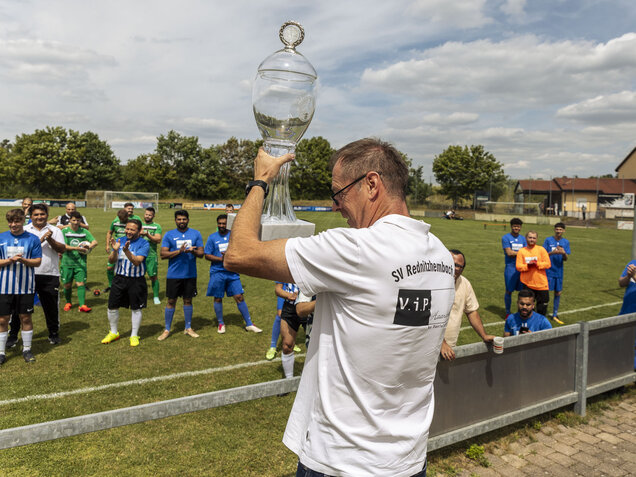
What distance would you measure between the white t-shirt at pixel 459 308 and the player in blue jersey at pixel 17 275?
5931 mm

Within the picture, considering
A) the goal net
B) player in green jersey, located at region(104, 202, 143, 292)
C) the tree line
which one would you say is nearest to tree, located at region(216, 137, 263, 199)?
the tree line

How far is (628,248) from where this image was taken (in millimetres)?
26000

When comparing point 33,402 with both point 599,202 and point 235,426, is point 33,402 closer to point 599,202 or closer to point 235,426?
point 235,426

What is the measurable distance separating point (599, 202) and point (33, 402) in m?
67.1

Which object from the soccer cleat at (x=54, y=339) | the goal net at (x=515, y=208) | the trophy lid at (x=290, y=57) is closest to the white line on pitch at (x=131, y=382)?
the soccer cleat at (x=54, y=339)

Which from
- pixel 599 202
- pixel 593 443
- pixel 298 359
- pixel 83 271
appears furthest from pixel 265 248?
pixel 599 202

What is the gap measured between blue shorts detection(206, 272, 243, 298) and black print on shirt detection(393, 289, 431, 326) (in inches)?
271

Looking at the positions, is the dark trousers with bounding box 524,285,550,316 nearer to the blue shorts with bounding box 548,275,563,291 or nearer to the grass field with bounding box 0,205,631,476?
the grass field with bounding box 0,205,631,476

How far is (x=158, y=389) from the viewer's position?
224 inches

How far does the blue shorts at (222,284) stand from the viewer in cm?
816

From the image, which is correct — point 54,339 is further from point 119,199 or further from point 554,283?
point 119,199

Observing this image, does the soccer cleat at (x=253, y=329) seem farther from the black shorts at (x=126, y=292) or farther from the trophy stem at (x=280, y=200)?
the trophy stem at (x=280, y=200)

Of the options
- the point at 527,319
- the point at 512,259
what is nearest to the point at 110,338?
the point at 527,319

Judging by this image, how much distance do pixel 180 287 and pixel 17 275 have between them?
257 cm
